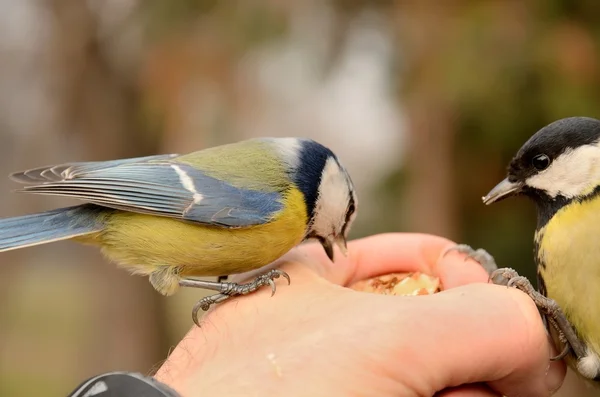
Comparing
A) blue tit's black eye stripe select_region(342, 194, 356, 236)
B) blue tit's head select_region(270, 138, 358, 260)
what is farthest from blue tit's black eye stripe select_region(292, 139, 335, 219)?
blue tit's black eye stripe select_region(342, 194, 356, 236)

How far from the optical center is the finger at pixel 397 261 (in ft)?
4.24

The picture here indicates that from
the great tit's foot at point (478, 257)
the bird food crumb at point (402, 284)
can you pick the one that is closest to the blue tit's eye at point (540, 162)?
the great tit's foot at point (478, 257)

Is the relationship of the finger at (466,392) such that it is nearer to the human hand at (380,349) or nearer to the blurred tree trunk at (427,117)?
the human hand at (380,349)

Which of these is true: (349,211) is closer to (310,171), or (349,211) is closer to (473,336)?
(310,171)

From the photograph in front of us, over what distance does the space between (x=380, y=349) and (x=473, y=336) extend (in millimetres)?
141

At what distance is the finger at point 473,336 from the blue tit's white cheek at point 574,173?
404mm

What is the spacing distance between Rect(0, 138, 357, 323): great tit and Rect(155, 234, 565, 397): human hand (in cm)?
29

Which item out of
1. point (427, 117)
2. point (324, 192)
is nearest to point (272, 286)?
point (324, 192)

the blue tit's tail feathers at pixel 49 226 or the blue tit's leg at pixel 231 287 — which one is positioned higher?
the blue tit's tail feathers at pixel 49 226

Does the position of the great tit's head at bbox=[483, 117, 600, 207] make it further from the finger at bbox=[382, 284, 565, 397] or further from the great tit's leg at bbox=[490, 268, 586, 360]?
the finger at bbox=[382, 284, 565, 397]

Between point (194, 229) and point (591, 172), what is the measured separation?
0.86 metres

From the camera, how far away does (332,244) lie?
1.49 meters

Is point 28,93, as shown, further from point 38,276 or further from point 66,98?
point 38,276

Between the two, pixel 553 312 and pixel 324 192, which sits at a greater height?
pixel 324 192
